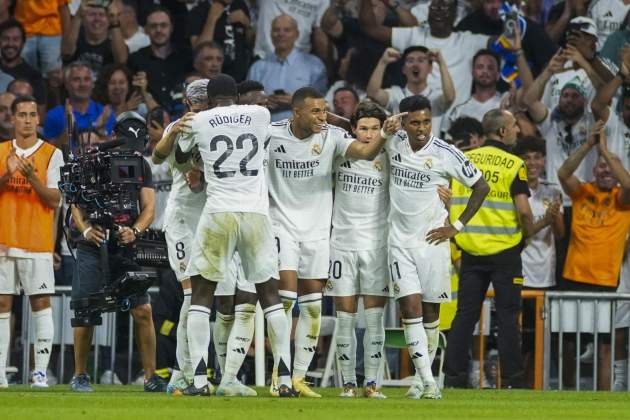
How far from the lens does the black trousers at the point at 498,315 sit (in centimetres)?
1645

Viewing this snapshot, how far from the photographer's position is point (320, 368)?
1844cm

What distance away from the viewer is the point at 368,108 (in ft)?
46.7

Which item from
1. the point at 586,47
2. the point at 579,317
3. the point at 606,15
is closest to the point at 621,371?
the point at 579,317

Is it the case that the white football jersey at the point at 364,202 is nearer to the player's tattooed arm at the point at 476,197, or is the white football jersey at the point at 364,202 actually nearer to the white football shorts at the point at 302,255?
the white football shorts at the point at 302,255

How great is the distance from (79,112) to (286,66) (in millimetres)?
2814

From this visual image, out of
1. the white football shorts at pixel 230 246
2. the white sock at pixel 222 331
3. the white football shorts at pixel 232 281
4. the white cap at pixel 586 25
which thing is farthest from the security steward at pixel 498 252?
the white football shorts at pixel 230 246

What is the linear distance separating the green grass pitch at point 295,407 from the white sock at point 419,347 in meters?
0.30

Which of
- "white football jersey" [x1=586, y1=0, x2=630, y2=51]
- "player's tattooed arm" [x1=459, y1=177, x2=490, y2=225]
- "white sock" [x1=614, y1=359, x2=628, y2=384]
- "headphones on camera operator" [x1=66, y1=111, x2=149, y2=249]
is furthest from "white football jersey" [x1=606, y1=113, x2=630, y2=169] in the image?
"headphones on camera operator" [x1=66, y1=111, x2=149, y2=249]

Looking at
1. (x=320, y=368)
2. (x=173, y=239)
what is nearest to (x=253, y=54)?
(x=320, y=368)

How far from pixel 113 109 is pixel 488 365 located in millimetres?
5931

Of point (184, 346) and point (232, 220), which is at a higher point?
point (232, 220)

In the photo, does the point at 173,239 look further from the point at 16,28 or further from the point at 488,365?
the point at 16,28

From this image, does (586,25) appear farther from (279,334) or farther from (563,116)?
(279,334)

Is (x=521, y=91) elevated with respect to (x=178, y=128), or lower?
elevated
